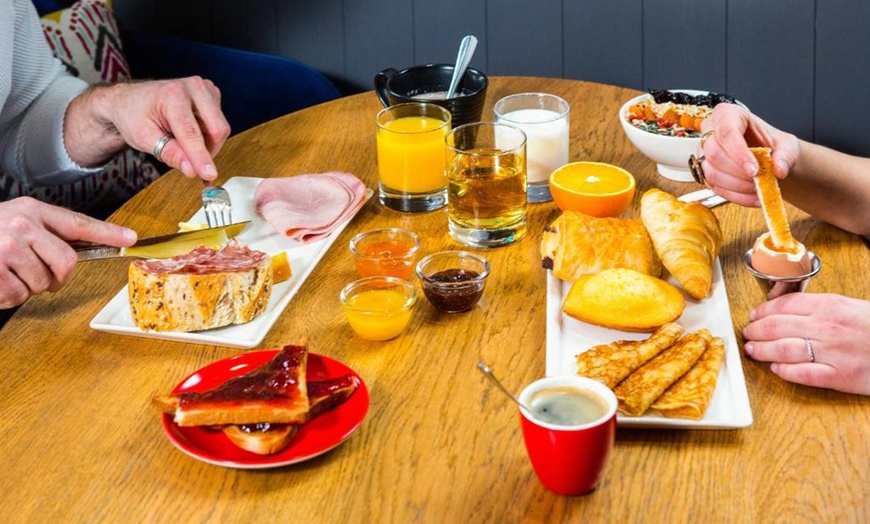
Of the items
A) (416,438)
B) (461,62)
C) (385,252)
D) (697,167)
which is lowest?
(416,438)

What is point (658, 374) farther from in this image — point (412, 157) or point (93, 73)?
point (93, 73)

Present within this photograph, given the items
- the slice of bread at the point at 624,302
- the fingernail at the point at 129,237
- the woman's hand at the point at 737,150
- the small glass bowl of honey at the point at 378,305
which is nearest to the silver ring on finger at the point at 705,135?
Result: the woman's hand at the point at 737,150

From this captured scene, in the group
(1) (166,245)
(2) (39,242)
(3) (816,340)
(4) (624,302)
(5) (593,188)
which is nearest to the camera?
(3) (816,340)

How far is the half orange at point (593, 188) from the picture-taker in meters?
1.70

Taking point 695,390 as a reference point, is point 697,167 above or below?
above

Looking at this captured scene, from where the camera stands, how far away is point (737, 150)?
1.55m

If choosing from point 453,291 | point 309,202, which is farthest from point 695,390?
point 309,202

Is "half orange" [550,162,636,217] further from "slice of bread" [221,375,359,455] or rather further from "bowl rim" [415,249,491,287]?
"slice of bread" [221,375,359,455]

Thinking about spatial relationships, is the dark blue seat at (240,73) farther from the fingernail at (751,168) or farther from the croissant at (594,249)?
the fingernail at (751,168)

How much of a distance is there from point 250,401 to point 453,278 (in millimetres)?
433

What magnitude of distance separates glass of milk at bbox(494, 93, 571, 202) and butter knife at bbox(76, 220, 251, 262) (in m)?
0.55

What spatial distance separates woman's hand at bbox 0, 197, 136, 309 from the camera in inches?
58.7

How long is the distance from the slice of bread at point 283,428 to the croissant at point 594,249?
1.42ft

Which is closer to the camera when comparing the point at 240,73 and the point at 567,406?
the point at 567,406
